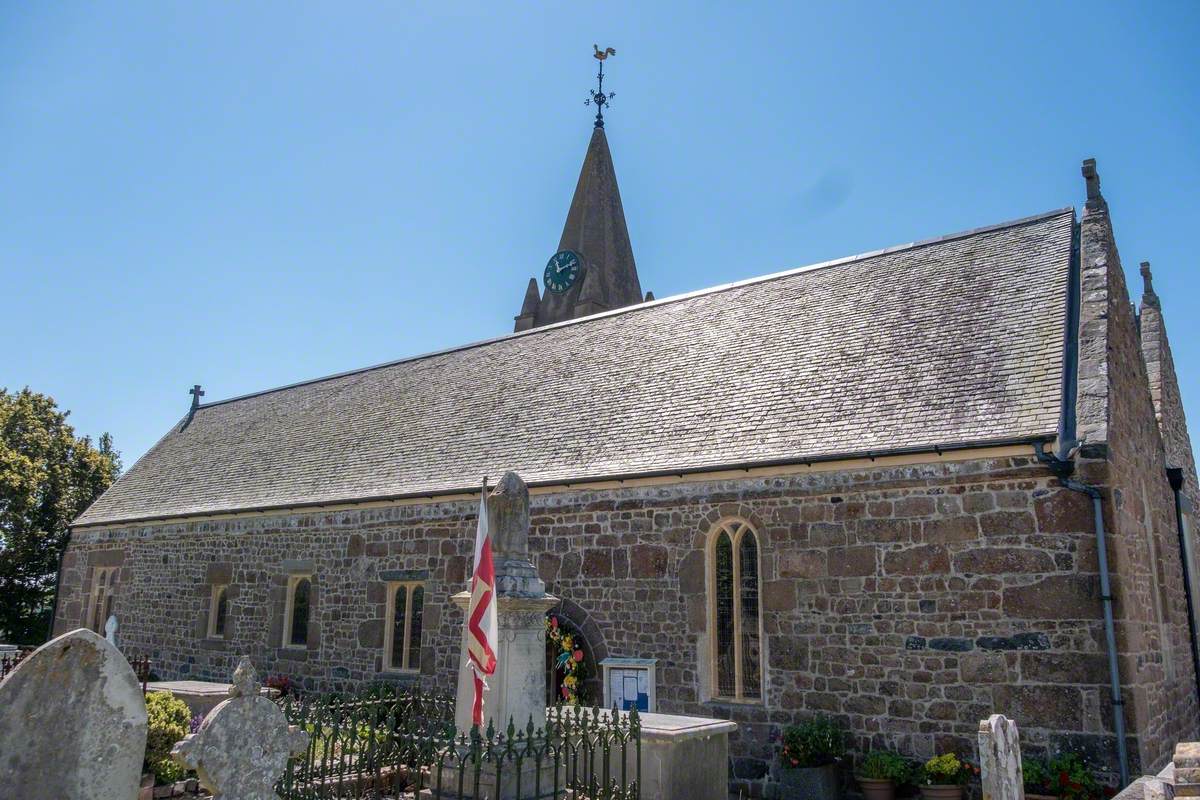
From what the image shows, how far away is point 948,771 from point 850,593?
2.44 meters

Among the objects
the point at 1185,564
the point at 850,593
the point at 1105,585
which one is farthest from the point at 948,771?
the point at 1185,564

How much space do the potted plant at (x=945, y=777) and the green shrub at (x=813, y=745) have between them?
116 centimetres

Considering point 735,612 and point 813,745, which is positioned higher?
point 735,612

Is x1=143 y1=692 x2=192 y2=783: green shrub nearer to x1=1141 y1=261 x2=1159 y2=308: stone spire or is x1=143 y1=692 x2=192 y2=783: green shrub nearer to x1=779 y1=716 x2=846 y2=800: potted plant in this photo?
x1=779 y1=716 x2=846 y2=800: potted plant

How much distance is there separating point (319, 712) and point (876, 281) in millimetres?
12004

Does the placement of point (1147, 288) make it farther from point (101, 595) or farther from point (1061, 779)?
point (101, 595)

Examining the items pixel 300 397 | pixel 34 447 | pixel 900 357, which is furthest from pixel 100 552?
pixel 900 357

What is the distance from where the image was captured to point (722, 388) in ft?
50.4

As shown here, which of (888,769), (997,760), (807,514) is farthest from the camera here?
(807,514)

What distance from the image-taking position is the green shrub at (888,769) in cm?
1055

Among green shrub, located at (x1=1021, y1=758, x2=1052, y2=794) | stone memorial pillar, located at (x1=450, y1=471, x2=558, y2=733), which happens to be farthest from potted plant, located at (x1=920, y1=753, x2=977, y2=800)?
stone memorial pillar, located at (x1=450, y1=471, x2=558, y2=733)

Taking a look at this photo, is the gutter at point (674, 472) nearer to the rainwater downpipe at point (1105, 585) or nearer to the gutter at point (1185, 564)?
the rainwater downpipe at point (1105, 585)

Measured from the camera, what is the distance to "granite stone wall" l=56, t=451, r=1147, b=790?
10.4 meters

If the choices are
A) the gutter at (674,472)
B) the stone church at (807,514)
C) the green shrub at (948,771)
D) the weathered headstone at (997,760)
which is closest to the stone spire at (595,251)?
the stone church at (807,514)
